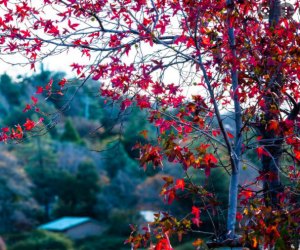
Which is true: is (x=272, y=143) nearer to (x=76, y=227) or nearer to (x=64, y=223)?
(x=76, y=227)

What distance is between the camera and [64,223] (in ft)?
73.9

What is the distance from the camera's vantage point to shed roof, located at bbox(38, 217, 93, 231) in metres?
22.0

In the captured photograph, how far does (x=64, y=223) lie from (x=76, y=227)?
1.51ft

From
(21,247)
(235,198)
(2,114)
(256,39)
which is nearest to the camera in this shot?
(235,198)

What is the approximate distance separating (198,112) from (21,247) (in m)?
17.6

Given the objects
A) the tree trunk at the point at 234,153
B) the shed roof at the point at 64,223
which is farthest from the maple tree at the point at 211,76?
the shed roof at the point at 64,223

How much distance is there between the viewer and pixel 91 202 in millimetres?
24203

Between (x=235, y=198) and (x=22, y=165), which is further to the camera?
(x=22, y=165)

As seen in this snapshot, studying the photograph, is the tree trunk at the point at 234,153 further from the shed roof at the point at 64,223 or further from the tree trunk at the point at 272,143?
the shed roof at the point at 64,223

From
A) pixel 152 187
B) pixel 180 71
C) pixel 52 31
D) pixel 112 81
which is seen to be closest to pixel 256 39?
pixel 180 71

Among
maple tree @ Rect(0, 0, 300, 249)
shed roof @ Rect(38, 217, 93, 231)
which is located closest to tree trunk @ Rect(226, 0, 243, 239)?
maple tree @ Rect(0, 0, 300, 249)

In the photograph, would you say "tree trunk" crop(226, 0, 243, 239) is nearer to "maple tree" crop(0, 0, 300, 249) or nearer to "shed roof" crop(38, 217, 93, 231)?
"maple tree" crop(0, 0, 300, 249)

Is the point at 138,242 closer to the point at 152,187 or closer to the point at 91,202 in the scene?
the point at 152,187

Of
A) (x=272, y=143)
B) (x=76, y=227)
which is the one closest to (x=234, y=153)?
(x=272, y=143)
